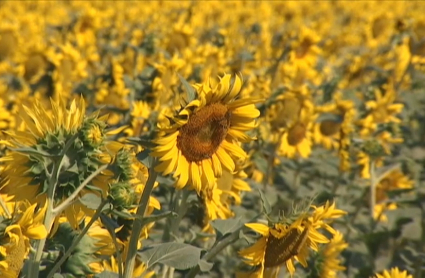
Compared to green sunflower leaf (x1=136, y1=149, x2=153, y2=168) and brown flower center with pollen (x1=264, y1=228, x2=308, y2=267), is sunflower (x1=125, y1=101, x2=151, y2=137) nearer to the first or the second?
brown flower center with pollen (x1=264, y1=228, x2=308, y2=267)

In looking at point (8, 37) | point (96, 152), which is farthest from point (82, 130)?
point (8, 37)

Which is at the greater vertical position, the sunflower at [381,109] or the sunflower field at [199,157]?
the sunflower at [381,109]

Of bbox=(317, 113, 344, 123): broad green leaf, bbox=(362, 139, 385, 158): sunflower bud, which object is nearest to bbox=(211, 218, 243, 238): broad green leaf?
bbox=(362, 139, 385, 158): sunflower bud

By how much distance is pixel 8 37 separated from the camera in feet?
16.1

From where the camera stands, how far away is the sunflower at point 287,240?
1.89 metres

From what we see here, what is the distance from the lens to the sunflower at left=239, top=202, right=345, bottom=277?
189 cm

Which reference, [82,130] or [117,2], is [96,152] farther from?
[117,2]

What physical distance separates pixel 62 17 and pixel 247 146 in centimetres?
496

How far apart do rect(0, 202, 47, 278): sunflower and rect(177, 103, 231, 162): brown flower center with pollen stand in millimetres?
376

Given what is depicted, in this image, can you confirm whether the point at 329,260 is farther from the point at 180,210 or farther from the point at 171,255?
the point at 171,255

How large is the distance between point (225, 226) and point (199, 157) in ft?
1.47

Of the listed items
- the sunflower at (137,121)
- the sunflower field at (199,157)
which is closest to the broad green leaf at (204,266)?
the sunflower field at (199,157)

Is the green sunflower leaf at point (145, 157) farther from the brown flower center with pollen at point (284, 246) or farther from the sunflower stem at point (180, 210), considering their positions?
the sunflower stem at point (180, 210)

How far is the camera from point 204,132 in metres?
1.70
